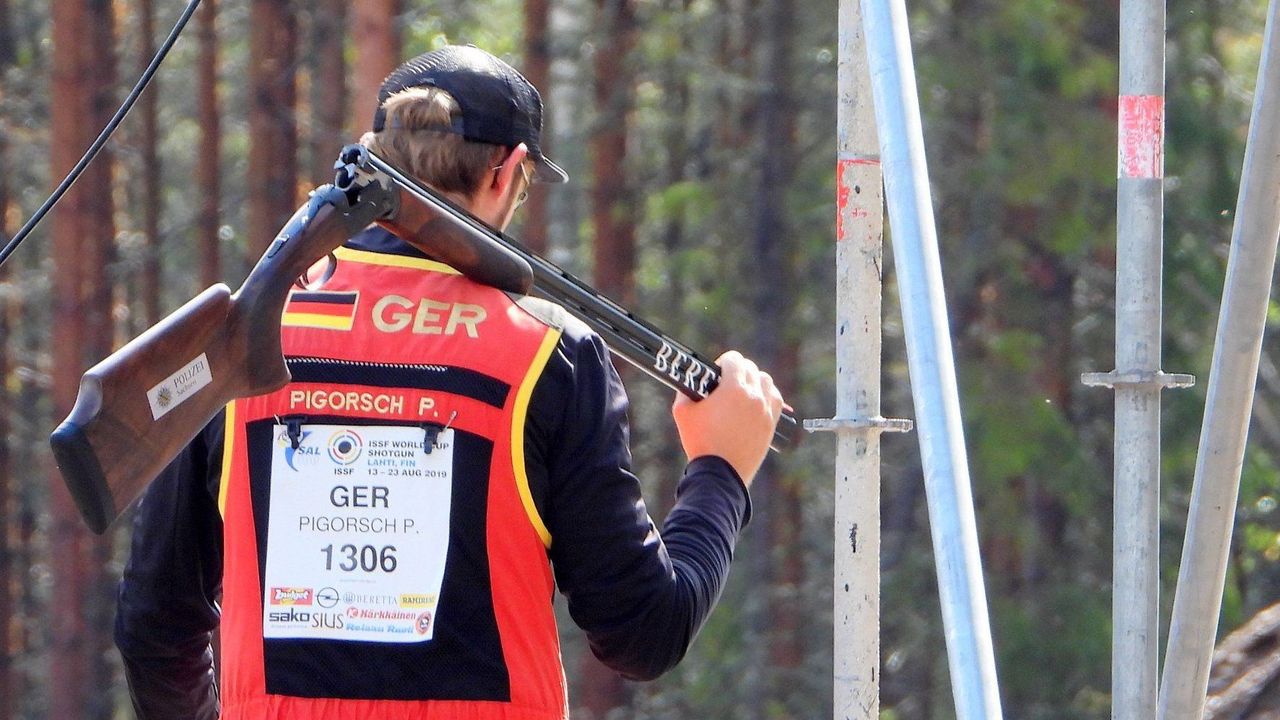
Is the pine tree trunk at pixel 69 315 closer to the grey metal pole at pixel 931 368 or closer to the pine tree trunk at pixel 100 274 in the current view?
the pine tree trunk at pixel 100 274

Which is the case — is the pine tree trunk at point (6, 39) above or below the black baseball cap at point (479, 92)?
above

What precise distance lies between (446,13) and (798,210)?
472cm

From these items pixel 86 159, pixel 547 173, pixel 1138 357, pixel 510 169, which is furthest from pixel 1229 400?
pixel 86 159

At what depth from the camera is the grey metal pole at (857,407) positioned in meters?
3.09

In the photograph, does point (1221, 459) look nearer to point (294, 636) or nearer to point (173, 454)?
point (294, 636)

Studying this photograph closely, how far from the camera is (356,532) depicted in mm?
2238

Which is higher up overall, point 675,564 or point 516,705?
point 675,564

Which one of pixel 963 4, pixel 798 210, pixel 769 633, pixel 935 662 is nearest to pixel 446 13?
pixel 798 210

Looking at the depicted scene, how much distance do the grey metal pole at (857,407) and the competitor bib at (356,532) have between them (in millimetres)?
1105

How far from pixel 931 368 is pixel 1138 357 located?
0.71 meters

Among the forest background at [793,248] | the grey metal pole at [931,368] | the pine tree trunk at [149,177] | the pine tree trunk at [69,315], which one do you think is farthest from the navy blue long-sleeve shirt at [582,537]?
the pine tree trunk at [149,177]

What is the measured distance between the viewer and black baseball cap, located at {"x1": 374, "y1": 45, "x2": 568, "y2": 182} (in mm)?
2348

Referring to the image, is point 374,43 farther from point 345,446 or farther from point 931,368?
point 345,446

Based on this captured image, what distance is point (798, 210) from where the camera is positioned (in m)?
13.2
